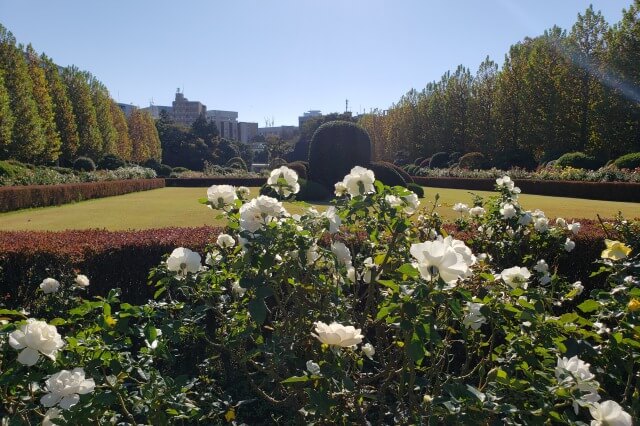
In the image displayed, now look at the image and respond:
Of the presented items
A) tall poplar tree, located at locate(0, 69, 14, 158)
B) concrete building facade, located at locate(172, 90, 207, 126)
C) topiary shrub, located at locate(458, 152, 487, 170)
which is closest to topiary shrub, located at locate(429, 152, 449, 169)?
topiary shrub, located at locate(458, 152, 487, 170)

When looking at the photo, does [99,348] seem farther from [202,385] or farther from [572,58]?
[572,58]

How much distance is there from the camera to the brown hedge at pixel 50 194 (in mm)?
13227

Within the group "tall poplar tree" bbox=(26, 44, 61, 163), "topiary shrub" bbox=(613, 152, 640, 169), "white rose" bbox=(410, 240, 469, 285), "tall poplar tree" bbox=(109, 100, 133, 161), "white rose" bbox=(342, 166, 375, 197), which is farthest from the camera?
"tall poplar tree" bbox=(109, 100, 133, 161)

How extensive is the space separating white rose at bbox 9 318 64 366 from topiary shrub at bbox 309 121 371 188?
45.8 ft

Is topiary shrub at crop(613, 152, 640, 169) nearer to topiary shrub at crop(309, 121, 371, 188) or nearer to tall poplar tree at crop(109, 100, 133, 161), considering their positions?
topiary shrub at crop(309, 121, 371, 188)

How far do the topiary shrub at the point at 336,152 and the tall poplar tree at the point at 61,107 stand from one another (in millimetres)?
23143

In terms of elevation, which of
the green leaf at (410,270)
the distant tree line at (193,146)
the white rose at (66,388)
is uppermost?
the distant tree line at (193,146)

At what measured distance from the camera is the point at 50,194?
48.3 ft

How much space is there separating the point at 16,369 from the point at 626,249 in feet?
8.90

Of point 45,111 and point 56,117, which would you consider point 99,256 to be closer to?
point 45,111

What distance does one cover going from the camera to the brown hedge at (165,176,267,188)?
2483 cm

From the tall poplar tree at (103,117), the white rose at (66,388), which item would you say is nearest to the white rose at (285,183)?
the white rose at (66,388)

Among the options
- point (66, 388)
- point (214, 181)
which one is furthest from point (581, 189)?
point (214, 181)

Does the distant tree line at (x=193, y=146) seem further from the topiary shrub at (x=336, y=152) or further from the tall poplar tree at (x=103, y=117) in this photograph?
the topiary shrub at (x=336, y=152)
